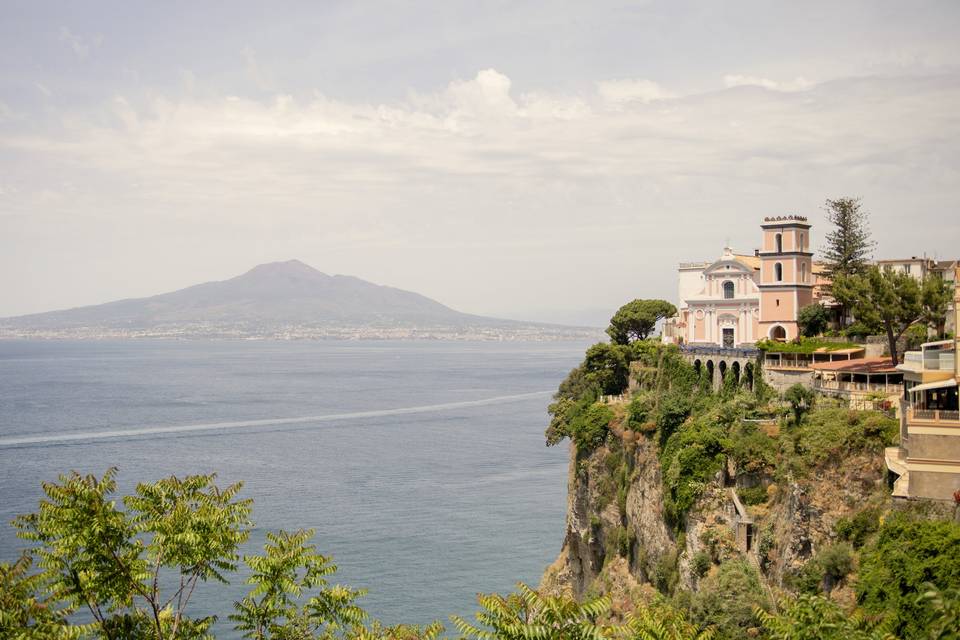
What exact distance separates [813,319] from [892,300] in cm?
1132

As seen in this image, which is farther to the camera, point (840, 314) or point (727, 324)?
point (727, 324)

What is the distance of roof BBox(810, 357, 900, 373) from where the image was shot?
40.7m

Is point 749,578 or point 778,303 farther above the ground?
point 778,303

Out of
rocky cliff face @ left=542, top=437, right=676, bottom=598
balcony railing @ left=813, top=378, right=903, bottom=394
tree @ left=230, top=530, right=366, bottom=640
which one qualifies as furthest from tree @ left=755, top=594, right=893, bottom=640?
rocky cliff face @ left=542, top=437, right=676, bottom=598

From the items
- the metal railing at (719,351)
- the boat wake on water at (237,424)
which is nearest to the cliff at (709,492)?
the metal railing at (719,351)

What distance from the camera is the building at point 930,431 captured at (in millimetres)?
28656

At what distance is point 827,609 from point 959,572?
9.76m

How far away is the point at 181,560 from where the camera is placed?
56.4 feet

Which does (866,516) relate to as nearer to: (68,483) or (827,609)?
(827,609)

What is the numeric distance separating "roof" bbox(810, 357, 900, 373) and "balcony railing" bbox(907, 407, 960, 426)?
9564mm

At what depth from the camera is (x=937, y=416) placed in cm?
2933

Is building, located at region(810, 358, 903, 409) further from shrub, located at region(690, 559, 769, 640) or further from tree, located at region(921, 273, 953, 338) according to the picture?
shrub, located at region(690, 559, 769, 640)

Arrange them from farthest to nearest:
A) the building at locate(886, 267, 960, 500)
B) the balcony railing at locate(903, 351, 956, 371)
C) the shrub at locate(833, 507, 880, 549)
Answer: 1. the shrub at locate(833, 507, 880, 549)
2. the balcony railing at locate(903, 351, 956, 371)
3. the building at locate(886, 267, 960, 500)

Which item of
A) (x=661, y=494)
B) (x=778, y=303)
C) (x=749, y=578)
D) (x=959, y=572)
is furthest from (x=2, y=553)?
(x=959, y=572)
